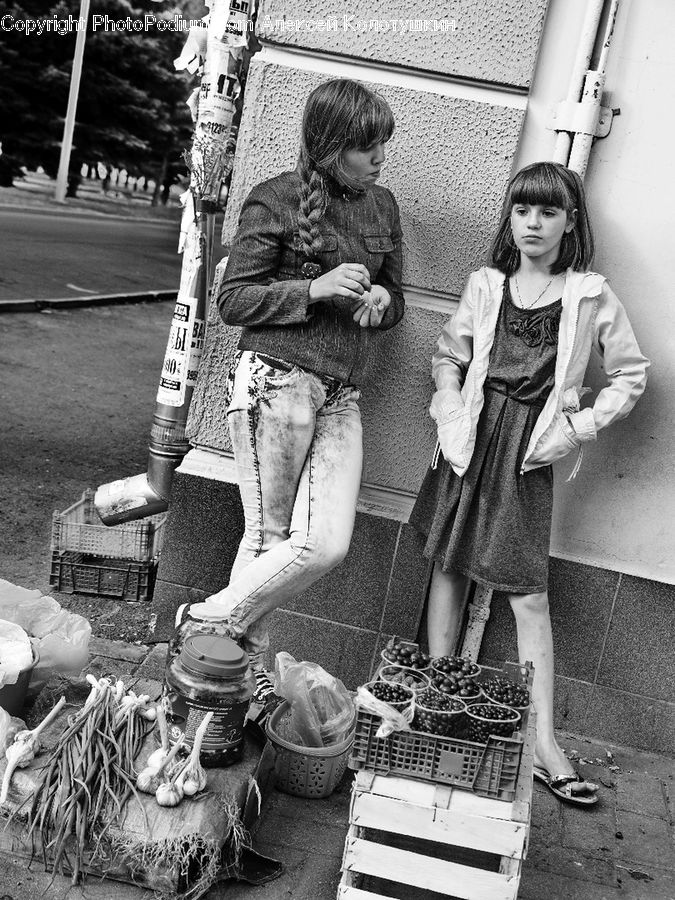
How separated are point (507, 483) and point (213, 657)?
1288 mm

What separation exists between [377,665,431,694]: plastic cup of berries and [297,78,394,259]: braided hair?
1.35 m

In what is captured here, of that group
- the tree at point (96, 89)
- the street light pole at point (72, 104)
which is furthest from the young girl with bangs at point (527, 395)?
the tree at point (96, 89)

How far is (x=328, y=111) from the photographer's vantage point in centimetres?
346

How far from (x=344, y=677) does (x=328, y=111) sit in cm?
221

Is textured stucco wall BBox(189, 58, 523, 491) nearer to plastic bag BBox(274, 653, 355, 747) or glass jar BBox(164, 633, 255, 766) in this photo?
plastic bag BBox(274, 653, 355, 747)

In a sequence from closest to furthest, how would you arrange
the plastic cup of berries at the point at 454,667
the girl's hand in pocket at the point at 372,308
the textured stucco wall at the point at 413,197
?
the plastic cup of berries at the point at 454,667, the girl's hand in pocket at the point at 372,308, the textured stucco wall at the point at 413,197

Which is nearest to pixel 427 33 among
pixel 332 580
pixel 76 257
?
A: pixel 332 580

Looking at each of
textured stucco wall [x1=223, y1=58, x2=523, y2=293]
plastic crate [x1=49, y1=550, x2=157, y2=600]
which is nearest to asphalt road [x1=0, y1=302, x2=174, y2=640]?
plastic crate [x1=49, y1=550, x2=157, y2=600]

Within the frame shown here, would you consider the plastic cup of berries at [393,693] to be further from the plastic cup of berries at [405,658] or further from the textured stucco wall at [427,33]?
the textured stucco wall at [427,33]

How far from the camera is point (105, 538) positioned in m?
4.89

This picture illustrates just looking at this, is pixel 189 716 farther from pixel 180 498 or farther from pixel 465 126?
Answer: pixel 465 126

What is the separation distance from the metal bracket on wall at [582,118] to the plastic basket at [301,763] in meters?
2.30

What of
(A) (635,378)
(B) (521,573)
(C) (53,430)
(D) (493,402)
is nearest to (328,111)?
(D) (493,402)

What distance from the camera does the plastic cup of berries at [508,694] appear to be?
3.14 m
